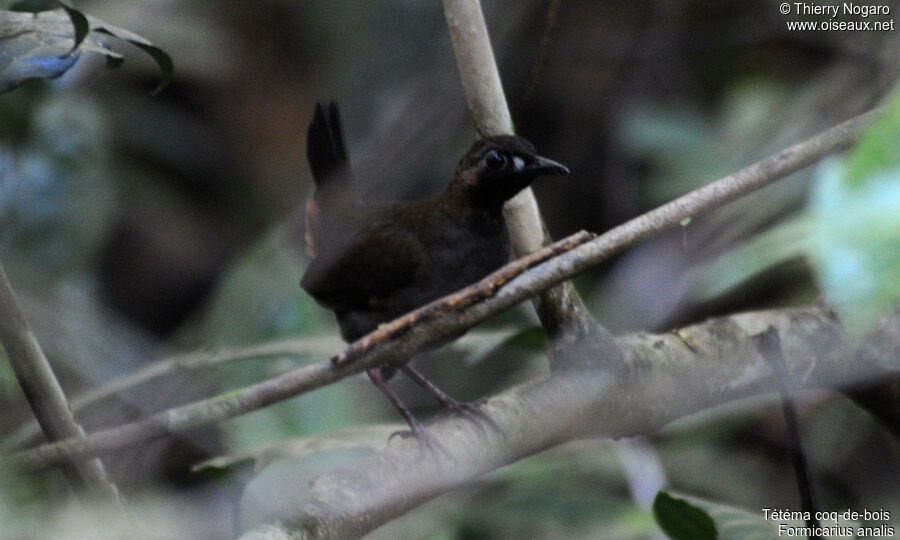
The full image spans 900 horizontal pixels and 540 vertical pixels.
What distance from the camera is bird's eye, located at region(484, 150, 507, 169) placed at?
2.71 meters

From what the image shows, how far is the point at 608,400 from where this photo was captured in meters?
2.21

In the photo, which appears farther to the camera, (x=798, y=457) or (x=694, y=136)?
(x=694, y=136)

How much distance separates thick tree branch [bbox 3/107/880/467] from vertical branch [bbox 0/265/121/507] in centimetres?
21

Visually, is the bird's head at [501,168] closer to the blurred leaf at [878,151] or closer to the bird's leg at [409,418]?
the bird's leg at [409,418]

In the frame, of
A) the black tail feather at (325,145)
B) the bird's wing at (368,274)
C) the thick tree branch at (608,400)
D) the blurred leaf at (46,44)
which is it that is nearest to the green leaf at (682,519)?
the thick tree branch at (608,400)

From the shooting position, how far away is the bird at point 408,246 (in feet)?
9.46

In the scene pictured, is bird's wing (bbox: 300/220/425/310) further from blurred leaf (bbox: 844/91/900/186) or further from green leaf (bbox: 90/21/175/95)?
blurred leaf (bbox: 844/91/900/186)

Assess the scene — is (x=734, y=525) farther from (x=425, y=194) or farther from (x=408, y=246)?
(x=425, y=194)

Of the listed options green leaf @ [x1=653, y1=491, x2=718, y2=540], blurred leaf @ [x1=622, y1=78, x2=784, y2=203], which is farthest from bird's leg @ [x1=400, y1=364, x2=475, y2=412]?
blurred leaf @ [x1=622, y1=78, x2=784, y2=203]

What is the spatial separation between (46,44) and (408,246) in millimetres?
1406

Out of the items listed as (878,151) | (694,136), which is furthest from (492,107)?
(694,136)

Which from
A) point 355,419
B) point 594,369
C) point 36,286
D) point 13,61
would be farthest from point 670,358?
point 36,286

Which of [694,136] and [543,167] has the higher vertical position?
[543,167]

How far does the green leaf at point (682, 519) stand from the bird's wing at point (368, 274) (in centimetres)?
122
